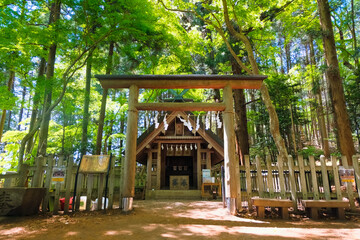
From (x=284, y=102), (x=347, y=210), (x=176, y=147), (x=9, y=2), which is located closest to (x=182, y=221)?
(x=347, y=210)

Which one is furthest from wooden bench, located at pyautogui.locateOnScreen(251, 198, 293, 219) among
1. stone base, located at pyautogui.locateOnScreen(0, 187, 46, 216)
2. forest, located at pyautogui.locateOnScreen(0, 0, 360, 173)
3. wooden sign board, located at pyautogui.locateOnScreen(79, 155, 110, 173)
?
stone base, located at pyautogui.locateOnScreen(0, 187, 46, 216)

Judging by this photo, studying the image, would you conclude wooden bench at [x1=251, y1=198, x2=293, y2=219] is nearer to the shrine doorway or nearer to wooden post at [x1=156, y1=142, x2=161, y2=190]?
wooden post at [x1=156, y1=142, x2=161, y2=190]

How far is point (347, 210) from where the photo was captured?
233 inches

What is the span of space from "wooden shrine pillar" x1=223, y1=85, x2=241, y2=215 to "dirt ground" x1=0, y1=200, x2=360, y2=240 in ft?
1.36

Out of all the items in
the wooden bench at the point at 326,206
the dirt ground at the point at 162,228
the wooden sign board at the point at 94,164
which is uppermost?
the wooden sign board at the point at 94,164

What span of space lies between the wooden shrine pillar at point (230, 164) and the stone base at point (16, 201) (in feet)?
17.2

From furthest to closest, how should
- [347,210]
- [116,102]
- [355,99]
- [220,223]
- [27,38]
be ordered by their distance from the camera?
[116,102] < [355,99] < [27,38] < [347,210] < [220,223]

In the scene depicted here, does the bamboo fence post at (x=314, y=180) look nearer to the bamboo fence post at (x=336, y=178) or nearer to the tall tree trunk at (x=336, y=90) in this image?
the bamboo fence post at (x=336, y=178)

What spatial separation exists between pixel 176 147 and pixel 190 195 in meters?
3.11

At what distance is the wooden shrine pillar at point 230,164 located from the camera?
576 centimetres

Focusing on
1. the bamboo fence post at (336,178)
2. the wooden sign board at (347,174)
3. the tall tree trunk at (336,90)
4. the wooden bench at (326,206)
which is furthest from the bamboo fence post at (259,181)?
the tall tree trunk at (336,90)

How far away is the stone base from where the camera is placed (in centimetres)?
482

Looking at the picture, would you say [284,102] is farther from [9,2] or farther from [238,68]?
[9,2]

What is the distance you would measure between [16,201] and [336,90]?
1140 cm
